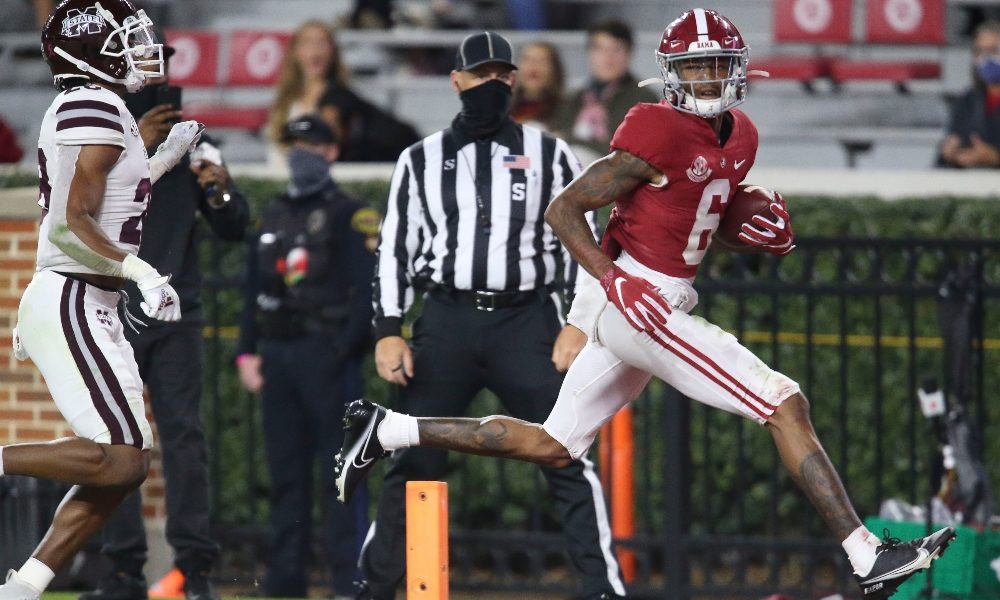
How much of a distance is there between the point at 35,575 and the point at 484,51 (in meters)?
2.69

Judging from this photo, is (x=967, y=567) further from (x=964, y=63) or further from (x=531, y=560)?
(x=964, y=63)

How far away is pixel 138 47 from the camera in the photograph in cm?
636

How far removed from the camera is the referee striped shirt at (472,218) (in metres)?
7.41

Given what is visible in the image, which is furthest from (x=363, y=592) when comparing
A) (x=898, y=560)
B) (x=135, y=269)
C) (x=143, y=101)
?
(x=898, y=560)

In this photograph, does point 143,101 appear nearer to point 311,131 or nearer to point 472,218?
point 472,218

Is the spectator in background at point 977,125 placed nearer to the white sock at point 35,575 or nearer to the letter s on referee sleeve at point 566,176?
the letter s on referee sleeve at point 566,176

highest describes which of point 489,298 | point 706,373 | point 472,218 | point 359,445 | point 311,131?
point 311,131

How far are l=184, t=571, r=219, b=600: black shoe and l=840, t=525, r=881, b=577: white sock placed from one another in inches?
103

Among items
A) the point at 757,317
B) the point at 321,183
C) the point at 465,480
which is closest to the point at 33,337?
the point at 321,183

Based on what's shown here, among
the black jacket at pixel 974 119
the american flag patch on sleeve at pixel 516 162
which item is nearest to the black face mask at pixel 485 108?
the american flag patch on sleeve at pixel 516 162

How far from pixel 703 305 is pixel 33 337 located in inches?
152

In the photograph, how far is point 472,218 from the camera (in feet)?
24.4

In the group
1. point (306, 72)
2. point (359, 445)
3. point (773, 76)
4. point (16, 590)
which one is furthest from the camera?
point (773, 76)

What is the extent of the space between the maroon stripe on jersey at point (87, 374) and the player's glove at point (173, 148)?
745mm
